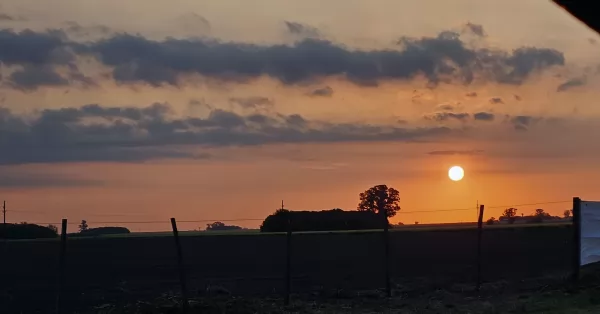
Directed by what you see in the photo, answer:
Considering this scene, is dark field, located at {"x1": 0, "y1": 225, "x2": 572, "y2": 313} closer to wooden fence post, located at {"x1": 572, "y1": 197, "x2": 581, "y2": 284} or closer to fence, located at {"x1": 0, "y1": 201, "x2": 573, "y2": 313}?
fence, located at {"x1": 0, "y1": 201, "x2": 573, "y2": 313}

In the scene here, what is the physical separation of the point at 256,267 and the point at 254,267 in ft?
0.33

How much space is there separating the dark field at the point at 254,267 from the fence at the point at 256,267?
0.10 ft

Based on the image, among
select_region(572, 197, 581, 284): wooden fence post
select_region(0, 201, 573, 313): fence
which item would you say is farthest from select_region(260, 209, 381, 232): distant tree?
select_region(572, 197, 581, 284): wooden fence post

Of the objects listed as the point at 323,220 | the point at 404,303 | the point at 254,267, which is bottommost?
the point at 404,303

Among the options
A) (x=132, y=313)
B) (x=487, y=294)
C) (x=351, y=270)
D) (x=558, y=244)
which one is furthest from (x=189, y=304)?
(x=558, y=244)

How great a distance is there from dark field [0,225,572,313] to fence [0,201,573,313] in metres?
0.03

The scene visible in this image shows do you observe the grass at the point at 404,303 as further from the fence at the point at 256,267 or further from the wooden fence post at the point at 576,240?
the wooden fence post at the point at 576,240

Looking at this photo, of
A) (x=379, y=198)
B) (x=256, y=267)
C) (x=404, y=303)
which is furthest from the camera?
(x=379, y=198)

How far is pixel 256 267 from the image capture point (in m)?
27.5

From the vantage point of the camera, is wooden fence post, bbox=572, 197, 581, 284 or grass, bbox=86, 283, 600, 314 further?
wooden fence post, bbox=572, 197, 581, 284

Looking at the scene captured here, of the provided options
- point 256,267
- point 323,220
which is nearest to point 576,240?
point 256,267

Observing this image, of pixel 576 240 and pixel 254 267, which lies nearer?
pixel 576 240

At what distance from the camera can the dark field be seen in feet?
66.8

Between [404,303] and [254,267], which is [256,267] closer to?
[254,267]
